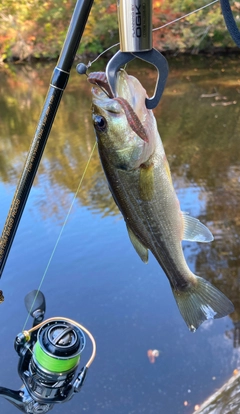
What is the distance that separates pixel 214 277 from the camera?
402 cm

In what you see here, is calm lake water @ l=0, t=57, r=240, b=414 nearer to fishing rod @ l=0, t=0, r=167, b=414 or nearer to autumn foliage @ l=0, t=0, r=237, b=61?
fishing rod @ l=0, t=0, r=167, b=414

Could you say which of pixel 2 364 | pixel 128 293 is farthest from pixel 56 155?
pixel 2 364

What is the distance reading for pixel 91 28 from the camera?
687 inches

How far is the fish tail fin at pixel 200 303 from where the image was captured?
4.23 ft

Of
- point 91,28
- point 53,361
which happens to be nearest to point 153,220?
point 53,361

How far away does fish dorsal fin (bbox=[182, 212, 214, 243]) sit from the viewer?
1300 mm

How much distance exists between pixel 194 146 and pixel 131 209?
615cm

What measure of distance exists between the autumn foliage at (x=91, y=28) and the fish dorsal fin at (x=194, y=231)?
48.3ft

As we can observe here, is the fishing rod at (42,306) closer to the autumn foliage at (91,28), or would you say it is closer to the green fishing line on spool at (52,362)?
the green fishing line on spool at (52,362)

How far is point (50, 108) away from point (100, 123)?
0.26 m

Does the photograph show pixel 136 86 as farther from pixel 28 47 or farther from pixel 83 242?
pixel 28 47

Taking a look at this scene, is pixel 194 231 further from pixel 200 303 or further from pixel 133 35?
pixel 133 35

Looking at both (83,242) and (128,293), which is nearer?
(128,293)

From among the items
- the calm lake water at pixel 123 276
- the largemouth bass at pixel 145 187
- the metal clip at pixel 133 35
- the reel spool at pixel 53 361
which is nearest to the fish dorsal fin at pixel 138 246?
the largemouth bass at pixel 145 187
